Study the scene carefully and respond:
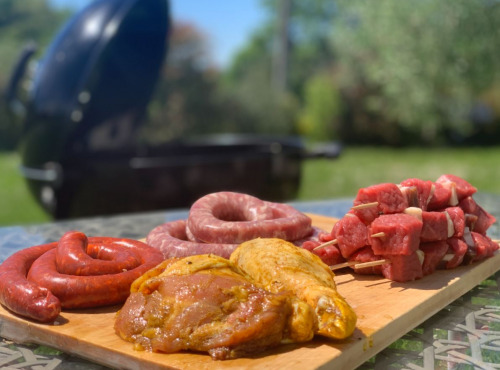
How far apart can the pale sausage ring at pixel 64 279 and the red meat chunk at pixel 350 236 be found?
2.81 ft

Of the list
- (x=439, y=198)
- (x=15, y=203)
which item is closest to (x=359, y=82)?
(x=15, y=203)

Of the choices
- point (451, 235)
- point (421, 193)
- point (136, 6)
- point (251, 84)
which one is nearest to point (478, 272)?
point (451, 235)

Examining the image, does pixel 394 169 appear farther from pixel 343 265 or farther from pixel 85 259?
pixel 85 259

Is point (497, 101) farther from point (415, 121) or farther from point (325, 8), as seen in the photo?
point (325, 8)

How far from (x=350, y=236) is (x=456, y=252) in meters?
0.52

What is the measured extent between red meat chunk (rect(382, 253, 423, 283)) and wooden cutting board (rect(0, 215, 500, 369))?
3 cm

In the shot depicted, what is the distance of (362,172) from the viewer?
55.4 ft

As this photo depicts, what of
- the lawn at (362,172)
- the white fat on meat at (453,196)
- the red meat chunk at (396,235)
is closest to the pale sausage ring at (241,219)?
the red meat chunk at (396,235)

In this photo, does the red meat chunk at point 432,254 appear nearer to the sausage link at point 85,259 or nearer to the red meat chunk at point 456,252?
the red meat chunk at point 456,252

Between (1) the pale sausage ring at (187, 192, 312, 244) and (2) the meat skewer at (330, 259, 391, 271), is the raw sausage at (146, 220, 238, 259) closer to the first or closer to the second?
(1) the pale sausage ring at (187, 192, 312, 244)

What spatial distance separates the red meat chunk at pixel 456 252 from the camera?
9.53ft

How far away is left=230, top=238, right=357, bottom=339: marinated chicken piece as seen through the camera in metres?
1.99

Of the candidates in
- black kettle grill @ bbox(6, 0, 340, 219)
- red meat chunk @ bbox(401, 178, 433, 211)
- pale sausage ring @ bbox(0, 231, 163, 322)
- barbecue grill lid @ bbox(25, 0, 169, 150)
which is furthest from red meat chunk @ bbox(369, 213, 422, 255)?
barbecue grill lid @ bbox(25, 0, 169, 150)

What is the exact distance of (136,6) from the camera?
6254 millimetres
